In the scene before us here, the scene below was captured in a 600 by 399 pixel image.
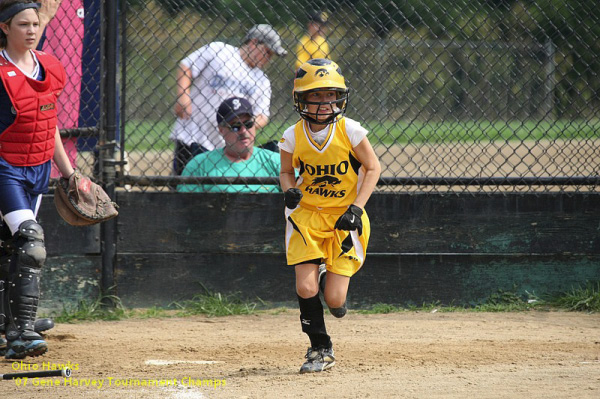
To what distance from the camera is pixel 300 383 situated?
3701mm

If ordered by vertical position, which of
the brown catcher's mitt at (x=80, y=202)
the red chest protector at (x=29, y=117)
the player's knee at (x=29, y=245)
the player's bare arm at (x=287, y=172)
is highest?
the red chest protector at (x=29, y=117)

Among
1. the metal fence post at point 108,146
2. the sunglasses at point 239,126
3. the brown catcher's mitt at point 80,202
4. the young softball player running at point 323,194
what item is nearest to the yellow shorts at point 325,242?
the young softball player running at point 323,194

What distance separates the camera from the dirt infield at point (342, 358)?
3.56 metres

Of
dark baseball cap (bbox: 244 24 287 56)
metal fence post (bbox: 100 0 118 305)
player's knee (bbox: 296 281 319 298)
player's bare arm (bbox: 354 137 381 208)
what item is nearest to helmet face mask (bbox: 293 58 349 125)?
player's bare arm (bbox: 354 137 381 208)

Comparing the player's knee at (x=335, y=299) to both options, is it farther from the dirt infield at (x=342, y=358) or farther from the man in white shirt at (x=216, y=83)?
the man in white shirt at (x=216, y=83)

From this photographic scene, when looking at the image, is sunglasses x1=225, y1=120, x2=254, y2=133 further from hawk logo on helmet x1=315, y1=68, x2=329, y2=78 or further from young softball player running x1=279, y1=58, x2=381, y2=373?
hawk logo on helmet x1=315, y1=68, x2=329, y2=78

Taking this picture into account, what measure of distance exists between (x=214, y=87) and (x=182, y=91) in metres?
0.28

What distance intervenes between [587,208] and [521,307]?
2.77ft

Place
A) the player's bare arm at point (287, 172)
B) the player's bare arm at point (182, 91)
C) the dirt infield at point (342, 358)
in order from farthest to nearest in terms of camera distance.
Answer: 1. the player's bare arm at point (182, 91)
2. the player's bare arm at point (287, 172)
3. the dirt infield at point (342, 358)

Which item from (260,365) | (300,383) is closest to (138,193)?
(260,365)

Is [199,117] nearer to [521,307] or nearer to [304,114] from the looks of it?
[304,114]

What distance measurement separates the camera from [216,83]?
6.11m

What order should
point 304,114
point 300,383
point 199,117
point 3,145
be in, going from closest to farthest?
point 300,383 < point 304,114 < point 3,145 < point 199,117

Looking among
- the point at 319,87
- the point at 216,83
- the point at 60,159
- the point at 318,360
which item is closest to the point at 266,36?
the point at 216,83
